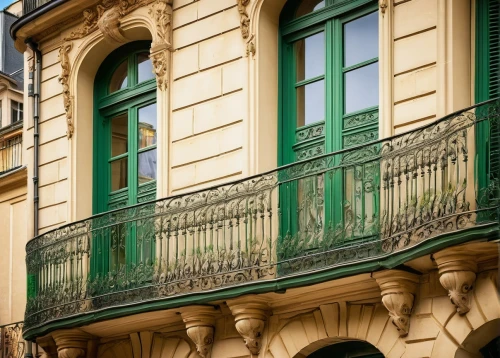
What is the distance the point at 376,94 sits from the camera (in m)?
17.1

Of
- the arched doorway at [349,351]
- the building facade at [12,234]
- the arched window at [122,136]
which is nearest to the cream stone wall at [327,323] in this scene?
the arched doorway at [349,351]

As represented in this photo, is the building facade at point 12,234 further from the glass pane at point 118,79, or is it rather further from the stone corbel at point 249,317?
the stone corbel at point 249,317

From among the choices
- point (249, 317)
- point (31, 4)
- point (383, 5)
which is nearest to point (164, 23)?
point (31, 4)

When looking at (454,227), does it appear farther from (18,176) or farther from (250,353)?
(18,176)

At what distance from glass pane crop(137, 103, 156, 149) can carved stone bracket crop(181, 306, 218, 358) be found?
342 cm

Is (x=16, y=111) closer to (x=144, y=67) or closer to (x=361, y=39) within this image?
(x=144, y=67)

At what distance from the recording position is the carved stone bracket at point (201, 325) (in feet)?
58.2

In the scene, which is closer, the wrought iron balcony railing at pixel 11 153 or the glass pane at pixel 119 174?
the glass pane at pixel 119 174

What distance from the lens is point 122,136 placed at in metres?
21.2

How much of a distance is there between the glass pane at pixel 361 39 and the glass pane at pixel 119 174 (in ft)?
15.1

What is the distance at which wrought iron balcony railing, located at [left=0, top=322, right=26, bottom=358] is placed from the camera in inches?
851

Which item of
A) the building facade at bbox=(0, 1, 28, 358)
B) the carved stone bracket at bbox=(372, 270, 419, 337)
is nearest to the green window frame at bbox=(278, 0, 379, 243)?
the carved stone bracket at bbox=(372, 270, 419, 337)

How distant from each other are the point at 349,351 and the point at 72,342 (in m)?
4.62

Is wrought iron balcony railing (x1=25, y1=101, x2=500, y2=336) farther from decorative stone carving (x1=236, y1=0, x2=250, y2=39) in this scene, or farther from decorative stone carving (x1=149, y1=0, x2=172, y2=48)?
decorative stone carving (x1=149, y1=0, x2=172, y2=48)
